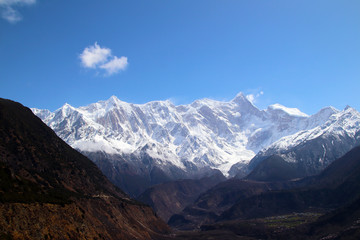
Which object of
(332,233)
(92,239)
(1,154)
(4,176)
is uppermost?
(1,154)

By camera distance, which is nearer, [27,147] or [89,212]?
[89,212]

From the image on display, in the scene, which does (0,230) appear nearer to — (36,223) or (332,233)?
(36,223)

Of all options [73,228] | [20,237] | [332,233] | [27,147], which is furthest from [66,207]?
[332,233]

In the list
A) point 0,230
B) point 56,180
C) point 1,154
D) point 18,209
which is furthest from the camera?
point 56,180

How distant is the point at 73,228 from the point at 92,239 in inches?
536

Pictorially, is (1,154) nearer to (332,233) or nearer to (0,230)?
(0,230)

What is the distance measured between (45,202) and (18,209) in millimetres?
18087

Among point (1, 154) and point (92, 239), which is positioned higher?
point (1, 154)

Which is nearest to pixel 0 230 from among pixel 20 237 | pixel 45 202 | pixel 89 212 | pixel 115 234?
pixel 20 237

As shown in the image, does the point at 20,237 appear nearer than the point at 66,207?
Yes

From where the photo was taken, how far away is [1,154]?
6752 inches

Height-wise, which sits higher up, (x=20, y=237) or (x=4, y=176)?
(x=4, y=176)

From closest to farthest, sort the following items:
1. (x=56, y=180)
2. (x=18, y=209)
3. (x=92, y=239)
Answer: (x=18, y=209)
(x=92, y=239)
(x=56, y=180)

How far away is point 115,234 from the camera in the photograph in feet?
592
